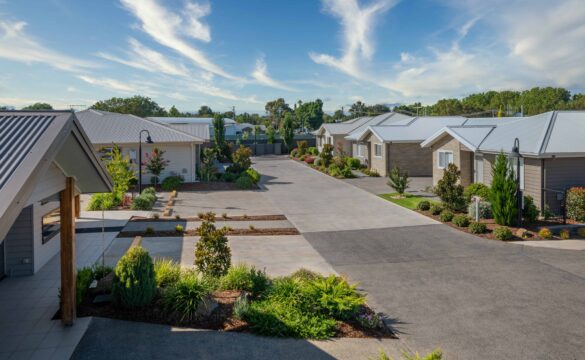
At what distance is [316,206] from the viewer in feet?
81.8

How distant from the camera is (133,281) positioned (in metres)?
9.52

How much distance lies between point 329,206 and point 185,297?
52.1ft

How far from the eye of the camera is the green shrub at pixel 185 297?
952cm

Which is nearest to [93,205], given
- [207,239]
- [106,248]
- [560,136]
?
[106,248]

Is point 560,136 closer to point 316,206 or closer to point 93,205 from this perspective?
point 316,206

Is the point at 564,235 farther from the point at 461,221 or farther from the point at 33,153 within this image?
the point at 33,153

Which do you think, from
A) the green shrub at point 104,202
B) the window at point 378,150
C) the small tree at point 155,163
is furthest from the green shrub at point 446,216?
the window at point 378,150

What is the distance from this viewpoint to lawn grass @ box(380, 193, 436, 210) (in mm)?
24541

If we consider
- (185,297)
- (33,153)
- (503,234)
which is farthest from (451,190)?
(33,153)

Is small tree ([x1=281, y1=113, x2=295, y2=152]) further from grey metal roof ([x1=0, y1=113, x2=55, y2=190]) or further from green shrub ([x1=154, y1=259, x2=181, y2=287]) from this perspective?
grey metal roof ([x1=0, y1=113, x2=55, y2=190])

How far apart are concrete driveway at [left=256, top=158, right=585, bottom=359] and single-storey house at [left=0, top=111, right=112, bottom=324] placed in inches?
272

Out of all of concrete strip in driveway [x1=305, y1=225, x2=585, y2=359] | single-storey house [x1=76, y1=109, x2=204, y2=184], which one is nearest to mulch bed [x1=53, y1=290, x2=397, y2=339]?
concrete strip in driveway [x1=305, y1=225, x2=585, y2=359]

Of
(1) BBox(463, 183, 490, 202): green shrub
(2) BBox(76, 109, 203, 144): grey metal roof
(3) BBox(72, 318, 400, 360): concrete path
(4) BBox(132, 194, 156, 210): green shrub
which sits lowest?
(3) BBox(72, 318, 400, 360): concrete path

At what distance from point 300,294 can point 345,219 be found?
38.1 feet
